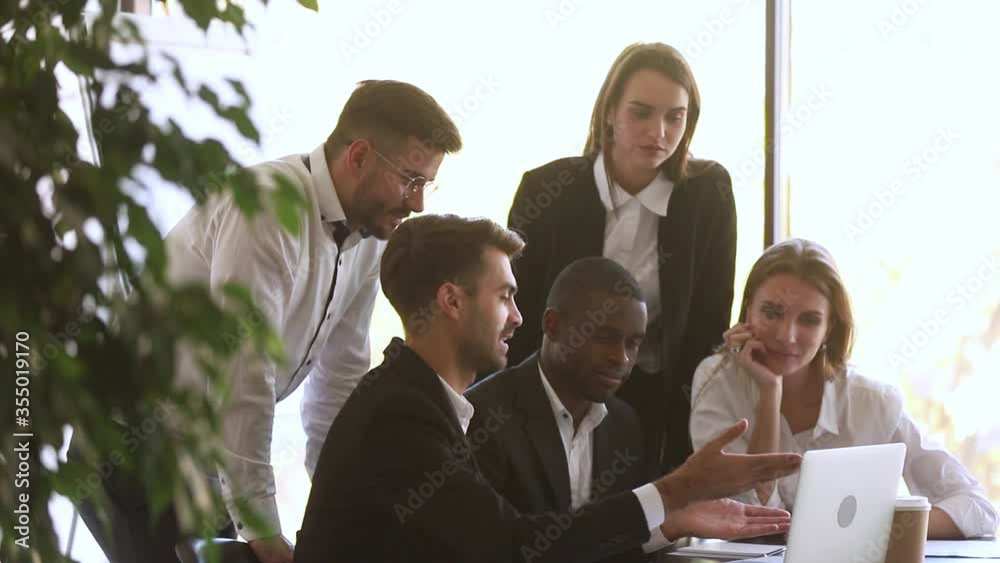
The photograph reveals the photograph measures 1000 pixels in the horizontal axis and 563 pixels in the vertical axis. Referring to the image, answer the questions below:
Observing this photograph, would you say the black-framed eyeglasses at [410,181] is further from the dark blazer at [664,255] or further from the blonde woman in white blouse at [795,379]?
the blonde woman in white blouse at [795,379]

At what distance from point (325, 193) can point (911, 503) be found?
121cm

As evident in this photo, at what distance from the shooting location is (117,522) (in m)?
2.27

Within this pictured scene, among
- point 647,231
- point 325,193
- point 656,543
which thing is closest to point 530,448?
point 656,543

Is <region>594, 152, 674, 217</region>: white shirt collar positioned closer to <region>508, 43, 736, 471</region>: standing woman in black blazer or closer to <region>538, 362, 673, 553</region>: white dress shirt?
<region>508, 43, 736, 471</region>: standing woman in black blazer

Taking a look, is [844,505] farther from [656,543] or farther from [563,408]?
[563,408]

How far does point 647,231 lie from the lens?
3.12 meters

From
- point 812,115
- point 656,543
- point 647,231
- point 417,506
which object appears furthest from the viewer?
point 812,115

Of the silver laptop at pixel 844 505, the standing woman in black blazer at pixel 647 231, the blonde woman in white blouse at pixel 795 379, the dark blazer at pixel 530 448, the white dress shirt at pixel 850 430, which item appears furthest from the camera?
the standing woman in black blazer at pixel 647 231

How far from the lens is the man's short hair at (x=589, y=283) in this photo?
275 centimetres

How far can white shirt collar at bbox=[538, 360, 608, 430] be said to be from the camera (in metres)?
2.70

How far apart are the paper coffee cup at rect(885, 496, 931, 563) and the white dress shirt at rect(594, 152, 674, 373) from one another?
39.9 inches

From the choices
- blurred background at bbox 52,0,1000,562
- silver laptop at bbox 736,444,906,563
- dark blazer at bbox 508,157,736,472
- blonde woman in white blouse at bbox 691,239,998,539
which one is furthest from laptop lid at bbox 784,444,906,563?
blurred background at bbox 52,0,1000,562

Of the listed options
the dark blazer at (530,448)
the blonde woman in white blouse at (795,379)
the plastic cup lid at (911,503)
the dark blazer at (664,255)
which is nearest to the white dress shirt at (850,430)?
the blonde woman in white blouse at (795,379)

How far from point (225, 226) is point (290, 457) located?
1.85m
